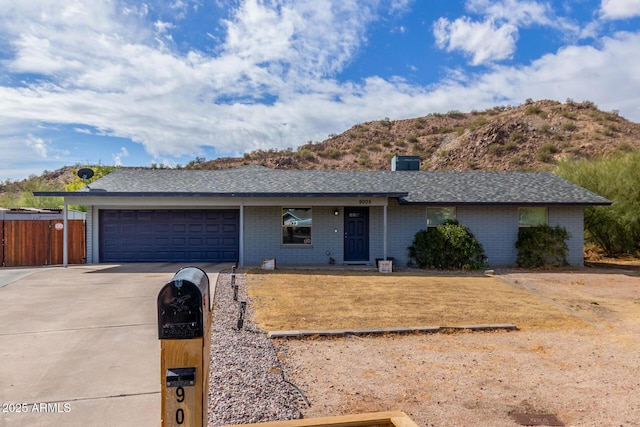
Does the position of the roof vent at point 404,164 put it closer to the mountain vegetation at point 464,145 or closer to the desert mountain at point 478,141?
the mountain vegetation at point 464,145

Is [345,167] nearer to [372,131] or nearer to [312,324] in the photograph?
[372,131]

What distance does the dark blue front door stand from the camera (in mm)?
16438

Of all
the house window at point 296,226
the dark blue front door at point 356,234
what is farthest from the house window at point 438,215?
the house window at point 296,226

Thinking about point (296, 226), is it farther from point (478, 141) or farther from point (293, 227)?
point (478, 141)

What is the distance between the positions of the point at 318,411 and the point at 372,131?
56605mm

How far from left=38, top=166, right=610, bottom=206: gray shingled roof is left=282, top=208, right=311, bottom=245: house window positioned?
90 cm

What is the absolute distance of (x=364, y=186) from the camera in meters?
17.4

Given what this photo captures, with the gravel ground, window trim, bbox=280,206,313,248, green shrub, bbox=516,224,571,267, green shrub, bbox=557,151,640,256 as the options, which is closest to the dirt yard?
the gravel ground

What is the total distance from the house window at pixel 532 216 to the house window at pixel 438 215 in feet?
8.62

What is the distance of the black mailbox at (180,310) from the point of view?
2654mm

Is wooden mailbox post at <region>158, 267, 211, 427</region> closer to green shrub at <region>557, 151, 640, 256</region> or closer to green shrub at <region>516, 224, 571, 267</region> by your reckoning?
green shrub at <region>516, 224, 571, 267</region>

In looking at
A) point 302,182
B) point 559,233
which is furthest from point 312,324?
point 559,233

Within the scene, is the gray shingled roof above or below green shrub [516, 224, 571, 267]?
above

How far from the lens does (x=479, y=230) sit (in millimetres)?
16359
